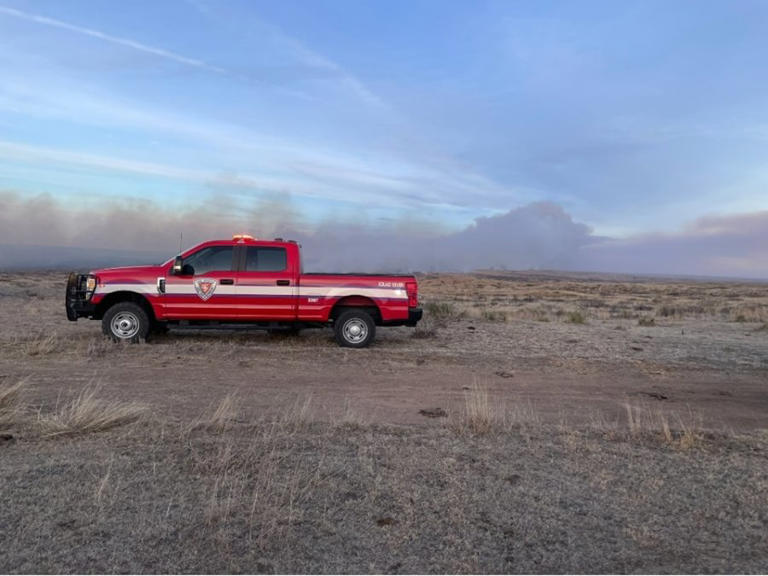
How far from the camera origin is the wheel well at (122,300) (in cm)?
1127

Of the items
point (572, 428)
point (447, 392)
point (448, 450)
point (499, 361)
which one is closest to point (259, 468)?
point (448, 450)

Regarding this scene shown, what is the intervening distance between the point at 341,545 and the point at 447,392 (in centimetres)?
476

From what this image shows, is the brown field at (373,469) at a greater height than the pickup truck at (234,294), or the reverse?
the pickup truck at (234,294)

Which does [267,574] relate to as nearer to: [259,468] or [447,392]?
[259,468]

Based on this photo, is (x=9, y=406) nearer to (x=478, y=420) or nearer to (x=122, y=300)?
(x=478, y=420)

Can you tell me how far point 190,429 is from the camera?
548cm

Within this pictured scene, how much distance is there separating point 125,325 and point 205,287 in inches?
69.5

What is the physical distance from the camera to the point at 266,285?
1132 centimetres

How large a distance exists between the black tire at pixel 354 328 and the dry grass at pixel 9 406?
6067 mm

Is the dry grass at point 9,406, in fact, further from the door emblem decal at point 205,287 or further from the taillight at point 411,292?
the taillight at point 411,292

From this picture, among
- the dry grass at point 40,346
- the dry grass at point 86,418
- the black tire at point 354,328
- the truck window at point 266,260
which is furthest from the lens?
the black tire at point 354,328

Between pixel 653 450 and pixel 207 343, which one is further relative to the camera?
pixel 207 343

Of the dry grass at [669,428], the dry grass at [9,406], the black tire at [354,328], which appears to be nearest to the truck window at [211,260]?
the black tire at [354,328]

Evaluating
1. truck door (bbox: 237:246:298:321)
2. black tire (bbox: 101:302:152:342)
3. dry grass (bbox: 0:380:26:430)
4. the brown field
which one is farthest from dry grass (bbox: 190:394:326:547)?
black tire (bbox: 101:302:152:342)
